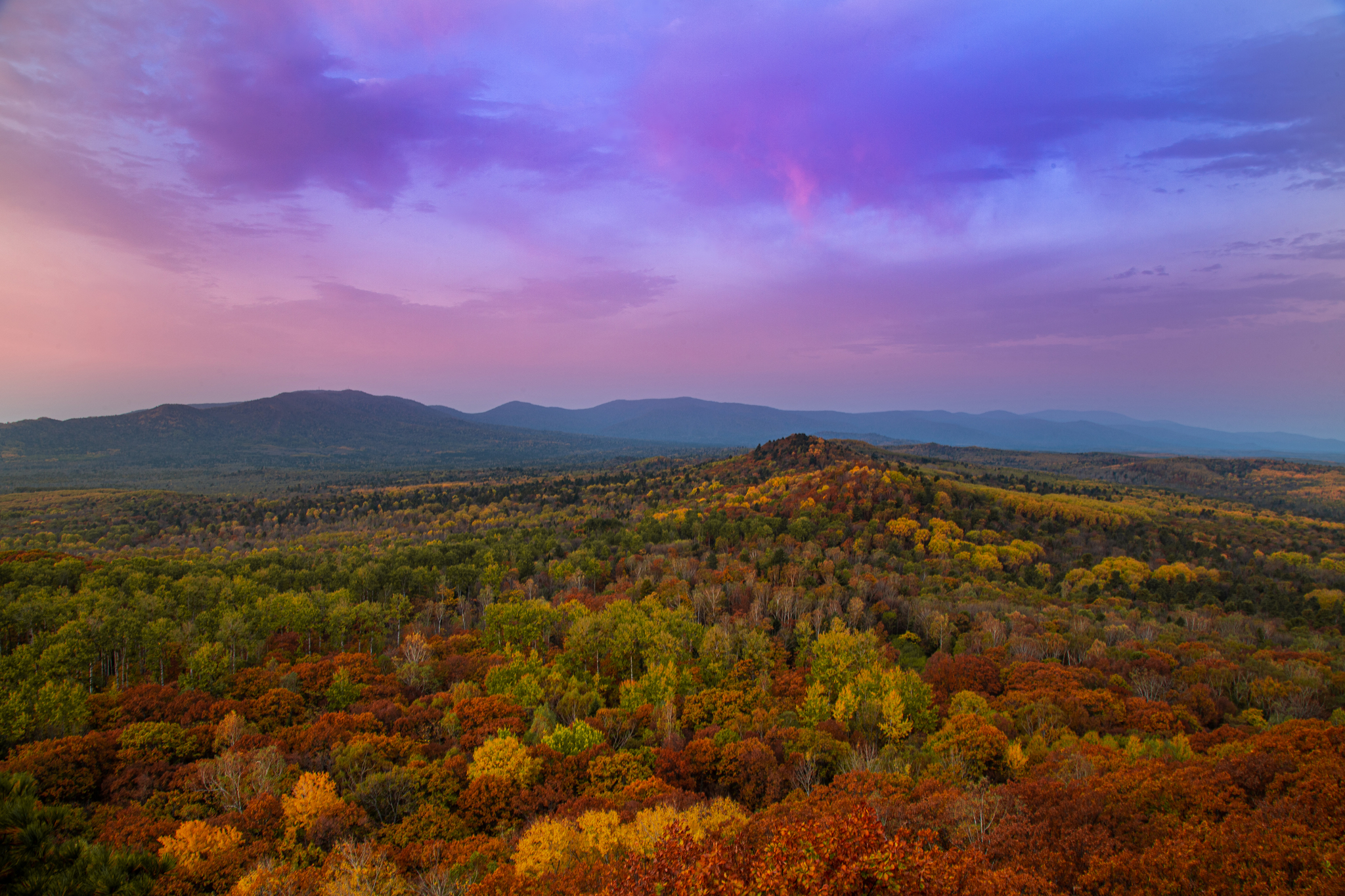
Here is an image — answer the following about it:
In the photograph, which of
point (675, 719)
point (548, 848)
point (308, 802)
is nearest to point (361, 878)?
point (548, 848)

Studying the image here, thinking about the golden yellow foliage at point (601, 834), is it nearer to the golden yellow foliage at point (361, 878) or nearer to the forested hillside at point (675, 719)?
the forested hillside at point (675, 719)

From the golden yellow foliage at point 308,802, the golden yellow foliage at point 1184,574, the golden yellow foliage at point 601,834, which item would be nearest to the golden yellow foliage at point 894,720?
the golden yellow foliage at point 601,834

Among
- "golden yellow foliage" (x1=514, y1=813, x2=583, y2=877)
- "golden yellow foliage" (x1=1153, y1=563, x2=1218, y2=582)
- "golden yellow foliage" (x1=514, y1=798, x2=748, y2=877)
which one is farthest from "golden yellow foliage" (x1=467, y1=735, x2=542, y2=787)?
Result: "golden yellow foliage" (x1=1153, y1=563, x2=1218, y2=582)

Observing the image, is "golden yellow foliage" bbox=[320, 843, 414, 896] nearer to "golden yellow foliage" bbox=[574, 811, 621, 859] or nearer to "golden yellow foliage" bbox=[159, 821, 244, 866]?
"golden yellow foliage" bbox=[159, 821, 244, 866]

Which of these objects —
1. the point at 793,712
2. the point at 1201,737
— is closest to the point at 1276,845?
the point at 1201,737

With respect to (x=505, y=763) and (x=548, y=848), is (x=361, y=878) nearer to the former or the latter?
(x=548, y=848)

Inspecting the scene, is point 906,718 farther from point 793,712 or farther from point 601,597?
point 601,597
